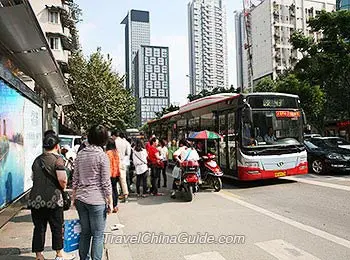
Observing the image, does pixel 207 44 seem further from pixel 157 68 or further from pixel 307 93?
pixel 157 68

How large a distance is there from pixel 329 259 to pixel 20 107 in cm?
581

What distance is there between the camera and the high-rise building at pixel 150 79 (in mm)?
92625

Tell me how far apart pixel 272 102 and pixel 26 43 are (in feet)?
24.5

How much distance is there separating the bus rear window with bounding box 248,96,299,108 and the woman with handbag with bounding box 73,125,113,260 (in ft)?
24.8

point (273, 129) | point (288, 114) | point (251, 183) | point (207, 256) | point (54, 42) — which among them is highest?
point (54, 42)

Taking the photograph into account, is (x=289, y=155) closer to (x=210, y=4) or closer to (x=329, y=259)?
(x=329, y=259)

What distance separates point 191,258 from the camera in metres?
5.02

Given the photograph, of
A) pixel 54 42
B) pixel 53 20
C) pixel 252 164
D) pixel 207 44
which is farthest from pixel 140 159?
pixel 207 44

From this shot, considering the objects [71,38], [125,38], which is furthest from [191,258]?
[125,38]

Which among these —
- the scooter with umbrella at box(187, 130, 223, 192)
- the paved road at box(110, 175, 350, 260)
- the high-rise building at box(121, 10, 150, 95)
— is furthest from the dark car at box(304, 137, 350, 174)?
the high-rise building at box(121, 10, 150, 95)

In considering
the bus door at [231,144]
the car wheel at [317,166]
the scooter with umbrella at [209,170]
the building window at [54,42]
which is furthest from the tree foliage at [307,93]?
the building window at [54,42]

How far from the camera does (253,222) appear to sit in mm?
6895

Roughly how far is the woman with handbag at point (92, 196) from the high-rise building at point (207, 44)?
4447 centimetres

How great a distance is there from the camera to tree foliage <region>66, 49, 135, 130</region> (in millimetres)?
29625
